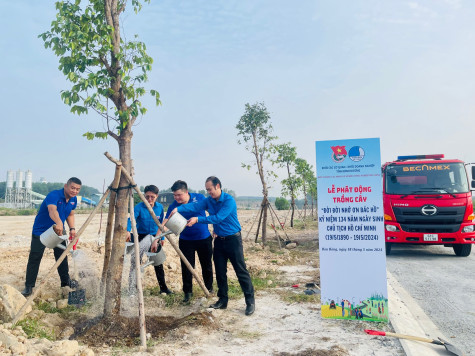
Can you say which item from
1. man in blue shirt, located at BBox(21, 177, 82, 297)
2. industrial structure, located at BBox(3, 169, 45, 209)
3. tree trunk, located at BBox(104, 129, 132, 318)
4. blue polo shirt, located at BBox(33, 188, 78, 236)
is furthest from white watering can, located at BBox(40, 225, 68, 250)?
industrial structure, located at BBox(3, 169, 45, 209)

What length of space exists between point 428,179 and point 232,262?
22.7ft

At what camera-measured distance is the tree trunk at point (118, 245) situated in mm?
4668

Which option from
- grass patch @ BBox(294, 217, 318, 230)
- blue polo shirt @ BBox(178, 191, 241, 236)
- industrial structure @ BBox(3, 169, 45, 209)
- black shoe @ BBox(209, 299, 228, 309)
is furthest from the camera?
industrial structure @ BBox(3, 169, 45, 209)

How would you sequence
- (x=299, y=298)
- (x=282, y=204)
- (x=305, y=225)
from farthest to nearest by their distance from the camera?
(x=282, y=204), (x=305, y=225), (x=299, y=298)

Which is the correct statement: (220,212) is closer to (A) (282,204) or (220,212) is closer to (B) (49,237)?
(B) (49,237)

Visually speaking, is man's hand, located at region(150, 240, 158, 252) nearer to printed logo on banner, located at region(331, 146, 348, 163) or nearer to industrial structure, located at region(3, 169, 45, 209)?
printed logo on banner, located at region(331, 146, 348, 163)

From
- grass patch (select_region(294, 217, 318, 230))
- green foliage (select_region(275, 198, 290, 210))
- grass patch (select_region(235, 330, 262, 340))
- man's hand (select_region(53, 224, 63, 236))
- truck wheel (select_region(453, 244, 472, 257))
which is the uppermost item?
green foliage (select_region(275, 198, 290, 210))

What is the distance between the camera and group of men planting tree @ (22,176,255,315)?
16.6ft

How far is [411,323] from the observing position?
15.0ft

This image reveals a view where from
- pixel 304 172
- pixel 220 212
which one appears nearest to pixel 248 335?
pixel 220 212

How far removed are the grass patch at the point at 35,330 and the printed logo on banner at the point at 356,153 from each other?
162 inches

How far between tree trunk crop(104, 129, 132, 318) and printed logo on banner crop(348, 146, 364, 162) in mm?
2918

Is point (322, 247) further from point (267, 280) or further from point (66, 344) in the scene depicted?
point (66, 344)

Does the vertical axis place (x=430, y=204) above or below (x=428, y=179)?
below
